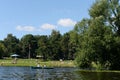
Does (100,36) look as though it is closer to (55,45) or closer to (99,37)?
(99,37)

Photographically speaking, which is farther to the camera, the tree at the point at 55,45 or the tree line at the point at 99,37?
the tree at the point at 55,45

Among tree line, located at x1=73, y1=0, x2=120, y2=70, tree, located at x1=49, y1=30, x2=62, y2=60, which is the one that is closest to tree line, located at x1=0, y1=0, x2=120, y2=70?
tree line, located at x1=73, y1=0, x2=120, y2=70

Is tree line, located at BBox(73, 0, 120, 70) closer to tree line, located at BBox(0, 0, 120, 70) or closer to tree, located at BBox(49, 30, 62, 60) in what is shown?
tree line, located at BBox(0, 0, 120, 70)

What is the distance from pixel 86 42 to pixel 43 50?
92.3m

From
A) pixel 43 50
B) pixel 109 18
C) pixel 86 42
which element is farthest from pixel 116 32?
pixel 43 50

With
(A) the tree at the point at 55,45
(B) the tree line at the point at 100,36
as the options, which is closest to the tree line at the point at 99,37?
(B) the tree line at the point at 100,36

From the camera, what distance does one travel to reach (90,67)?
88.1 metres

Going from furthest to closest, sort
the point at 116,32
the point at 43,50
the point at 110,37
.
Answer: the point at 43,50 → the point at 116,32 → the point at 110,37

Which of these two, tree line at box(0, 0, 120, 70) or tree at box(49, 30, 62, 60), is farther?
tree at box(49, 30, 62, 60)

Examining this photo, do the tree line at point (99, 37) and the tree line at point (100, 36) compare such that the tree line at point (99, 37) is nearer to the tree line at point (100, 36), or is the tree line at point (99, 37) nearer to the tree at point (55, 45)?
the tree line at point (100, 36)

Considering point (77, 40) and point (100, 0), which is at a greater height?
point (100, 0)

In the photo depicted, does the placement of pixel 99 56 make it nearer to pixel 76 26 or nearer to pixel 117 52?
pixel 117 52

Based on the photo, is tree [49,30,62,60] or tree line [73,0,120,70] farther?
tree [49,30,62,60]

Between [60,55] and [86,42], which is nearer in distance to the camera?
[86,42]
